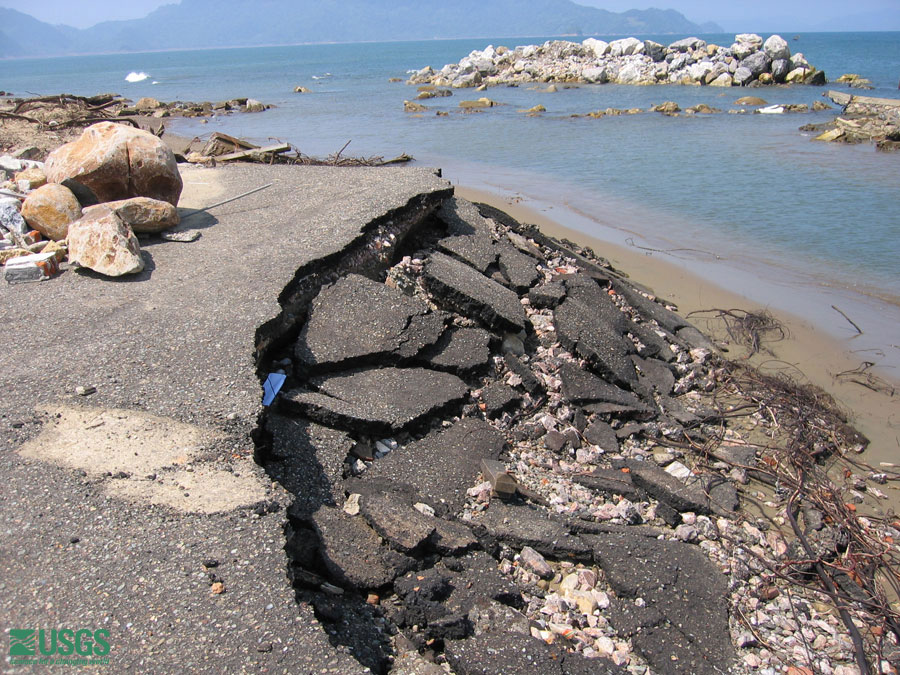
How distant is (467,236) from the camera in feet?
22.2

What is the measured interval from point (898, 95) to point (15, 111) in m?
36.3

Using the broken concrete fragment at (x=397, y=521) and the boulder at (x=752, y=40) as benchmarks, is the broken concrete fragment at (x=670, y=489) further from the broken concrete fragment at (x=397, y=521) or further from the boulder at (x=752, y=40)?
the boulder at (x=752, y=40)

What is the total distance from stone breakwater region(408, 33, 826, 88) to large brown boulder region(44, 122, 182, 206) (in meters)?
36.5

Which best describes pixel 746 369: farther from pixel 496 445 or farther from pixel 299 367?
pixel 299 367

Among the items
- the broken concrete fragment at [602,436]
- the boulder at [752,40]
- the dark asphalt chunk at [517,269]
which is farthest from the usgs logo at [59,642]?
the boulder at [752,40]

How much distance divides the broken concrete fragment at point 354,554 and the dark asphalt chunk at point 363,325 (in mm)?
1427

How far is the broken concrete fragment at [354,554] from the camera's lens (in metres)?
2.98

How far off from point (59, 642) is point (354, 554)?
1349 millimetres

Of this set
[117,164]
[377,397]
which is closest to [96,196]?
[117,164]

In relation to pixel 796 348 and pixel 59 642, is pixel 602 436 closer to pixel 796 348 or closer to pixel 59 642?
pixel 796 348

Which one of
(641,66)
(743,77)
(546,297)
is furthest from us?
(641,66)

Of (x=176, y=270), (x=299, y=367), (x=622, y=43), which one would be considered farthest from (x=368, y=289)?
(x=622, y=43)

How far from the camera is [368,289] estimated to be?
502cm

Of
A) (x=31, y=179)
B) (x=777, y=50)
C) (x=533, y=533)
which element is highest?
(x=777, y=50)
